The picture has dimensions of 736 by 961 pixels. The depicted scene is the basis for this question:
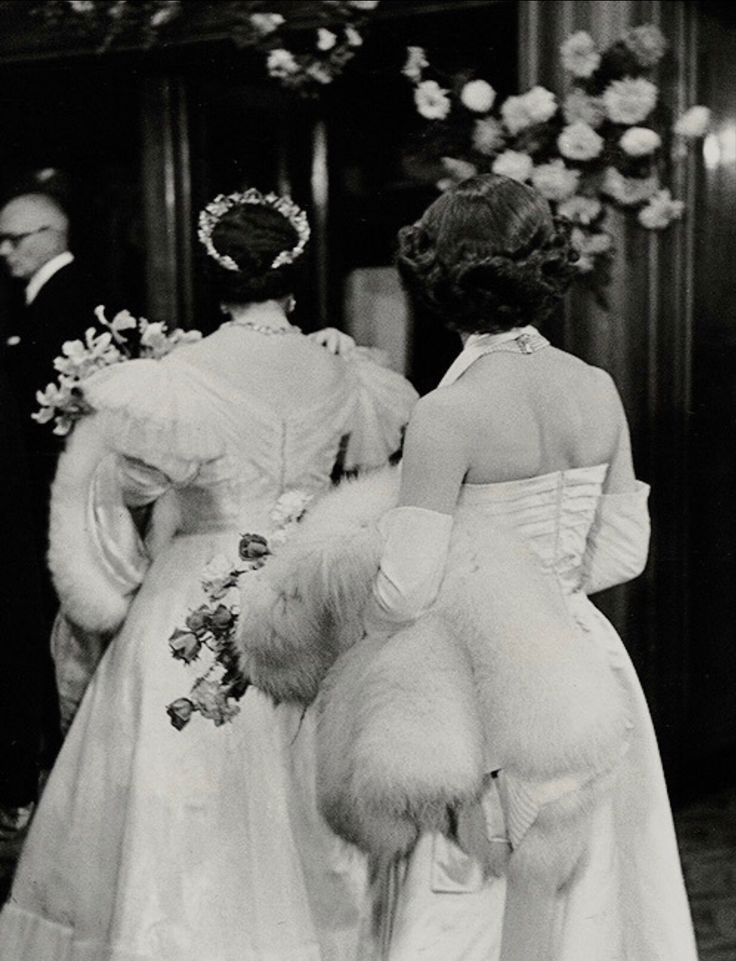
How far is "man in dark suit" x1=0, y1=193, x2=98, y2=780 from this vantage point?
4.59 m

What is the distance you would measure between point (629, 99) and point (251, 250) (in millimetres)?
1485

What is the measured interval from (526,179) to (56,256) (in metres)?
1.58

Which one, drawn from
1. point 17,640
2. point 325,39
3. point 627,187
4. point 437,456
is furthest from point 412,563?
point 325,39

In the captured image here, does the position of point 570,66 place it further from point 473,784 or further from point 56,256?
point 473,784

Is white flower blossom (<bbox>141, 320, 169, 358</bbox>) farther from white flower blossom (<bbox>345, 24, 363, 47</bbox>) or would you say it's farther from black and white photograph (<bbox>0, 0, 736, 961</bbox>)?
white flower blossom (<bbox>345, 24, 363, 47</bbox>)

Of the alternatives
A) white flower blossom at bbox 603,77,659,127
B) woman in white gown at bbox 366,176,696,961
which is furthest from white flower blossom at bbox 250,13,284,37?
woman in white gown at bbox 366,176,696,961

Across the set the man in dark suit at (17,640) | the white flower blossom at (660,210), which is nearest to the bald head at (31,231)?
the man in dark suit at (17,640)

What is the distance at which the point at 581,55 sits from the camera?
13.7 feet

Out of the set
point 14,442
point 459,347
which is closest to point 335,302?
point 459,347

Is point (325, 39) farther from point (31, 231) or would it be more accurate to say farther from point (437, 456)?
point (437, 456)

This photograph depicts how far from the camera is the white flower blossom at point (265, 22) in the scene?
450 centimetres

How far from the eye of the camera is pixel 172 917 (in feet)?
9.85

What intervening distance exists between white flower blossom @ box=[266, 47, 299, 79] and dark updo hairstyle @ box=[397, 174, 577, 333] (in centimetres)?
231

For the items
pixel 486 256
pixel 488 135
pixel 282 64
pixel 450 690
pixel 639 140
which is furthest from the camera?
pixel 282 64
